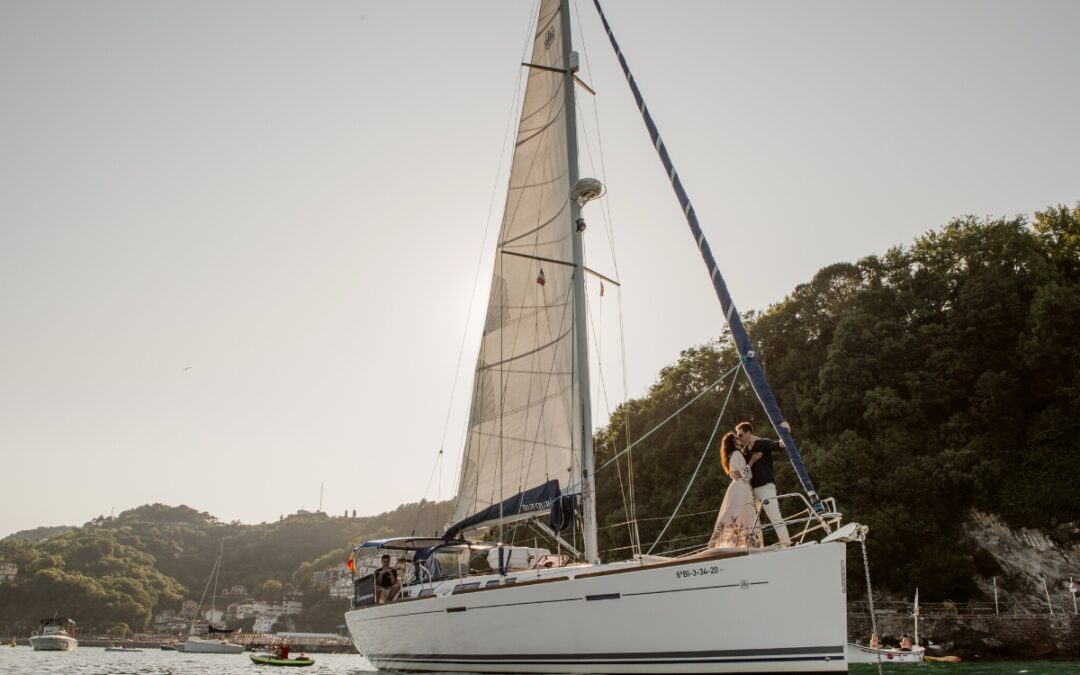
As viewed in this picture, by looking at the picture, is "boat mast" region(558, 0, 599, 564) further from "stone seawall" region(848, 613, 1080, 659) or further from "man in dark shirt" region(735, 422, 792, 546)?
"stone seawall" region(848, 613, 1080, 659)

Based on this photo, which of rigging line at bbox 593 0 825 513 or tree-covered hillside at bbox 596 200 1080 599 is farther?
tree-covered hillside at bbox 596 200 1080 599

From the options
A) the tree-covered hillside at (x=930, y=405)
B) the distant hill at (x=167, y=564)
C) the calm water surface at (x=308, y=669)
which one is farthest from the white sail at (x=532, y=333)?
the distant hill at (x=167, y=564)

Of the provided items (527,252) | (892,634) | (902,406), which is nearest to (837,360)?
(902,406)

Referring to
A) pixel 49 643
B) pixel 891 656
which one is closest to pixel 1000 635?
pixel 891 656

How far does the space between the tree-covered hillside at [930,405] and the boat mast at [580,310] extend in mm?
10576

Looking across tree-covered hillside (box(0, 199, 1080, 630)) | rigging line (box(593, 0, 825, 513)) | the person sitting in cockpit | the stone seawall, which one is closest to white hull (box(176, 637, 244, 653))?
tree-covered hillside (box(0, 199, 1080, 630))

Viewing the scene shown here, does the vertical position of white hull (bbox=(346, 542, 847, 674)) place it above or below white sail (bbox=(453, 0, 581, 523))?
below

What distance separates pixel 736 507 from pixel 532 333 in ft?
22.5

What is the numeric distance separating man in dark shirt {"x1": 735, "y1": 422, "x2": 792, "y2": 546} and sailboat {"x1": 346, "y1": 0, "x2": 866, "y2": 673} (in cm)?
44

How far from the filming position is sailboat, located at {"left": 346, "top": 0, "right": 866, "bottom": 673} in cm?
790

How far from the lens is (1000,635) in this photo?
24891mm

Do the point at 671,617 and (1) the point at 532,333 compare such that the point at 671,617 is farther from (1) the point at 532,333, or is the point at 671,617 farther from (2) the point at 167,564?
(2) the point at 167,564

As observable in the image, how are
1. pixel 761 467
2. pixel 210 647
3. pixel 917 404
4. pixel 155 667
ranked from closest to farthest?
pixel 761 467 < pixel 155 667 < pixel 917 404 < pixel 210 647

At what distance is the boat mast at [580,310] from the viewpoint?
40.3ft
